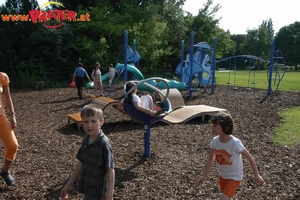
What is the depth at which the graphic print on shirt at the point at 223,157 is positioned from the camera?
9.31 ft

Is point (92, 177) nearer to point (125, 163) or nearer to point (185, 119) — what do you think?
point (125, 163)

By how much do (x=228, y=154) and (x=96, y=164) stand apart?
1.29 meters

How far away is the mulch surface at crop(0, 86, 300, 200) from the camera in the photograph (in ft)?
13.0

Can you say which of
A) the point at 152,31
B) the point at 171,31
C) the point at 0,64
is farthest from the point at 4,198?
the point at 171,31

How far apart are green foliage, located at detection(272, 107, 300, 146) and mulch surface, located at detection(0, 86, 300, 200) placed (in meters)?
0.19

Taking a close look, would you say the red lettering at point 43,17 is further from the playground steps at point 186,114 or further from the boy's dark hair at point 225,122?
the boy's dark hair at point 225,122

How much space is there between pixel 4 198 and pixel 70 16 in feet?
72.0

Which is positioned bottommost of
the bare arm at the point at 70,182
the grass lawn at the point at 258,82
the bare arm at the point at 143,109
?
the grass lawn at the point at 258,82

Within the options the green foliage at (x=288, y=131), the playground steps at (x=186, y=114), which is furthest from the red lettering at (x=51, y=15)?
the green foliage at (x=288, y=131)

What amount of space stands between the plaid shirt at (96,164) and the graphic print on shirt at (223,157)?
1.12 metres

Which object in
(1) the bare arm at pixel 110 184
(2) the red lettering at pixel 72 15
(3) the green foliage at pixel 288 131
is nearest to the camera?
(1) the bare arm at pixel 110 184

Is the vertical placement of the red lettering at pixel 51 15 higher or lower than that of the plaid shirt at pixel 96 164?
higher

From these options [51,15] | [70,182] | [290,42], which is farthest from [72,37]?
[290,42]

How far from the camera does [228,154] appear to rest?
2.83 meters
